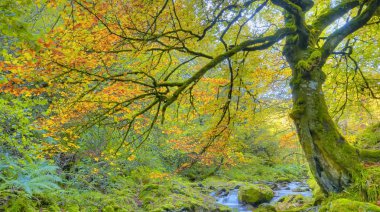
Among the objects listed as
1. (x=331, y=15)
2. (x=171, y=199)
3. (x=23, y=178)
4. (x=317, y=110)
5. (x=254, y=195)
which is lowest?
(x=171, y=199)

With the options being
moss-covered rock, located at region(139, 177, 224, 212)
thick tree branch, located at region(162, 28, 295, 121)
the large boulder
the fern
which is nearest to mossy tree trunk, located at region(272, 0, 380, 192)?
thick tree branch, located at region(162, 28, 295, 121)

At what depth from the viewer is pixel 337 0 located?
6.20 meters

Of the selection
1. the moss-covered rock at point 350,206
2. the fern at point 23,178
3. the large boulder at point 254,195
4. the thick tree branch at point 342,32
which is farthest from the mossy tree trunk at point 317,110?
the large boulder at point 254,195

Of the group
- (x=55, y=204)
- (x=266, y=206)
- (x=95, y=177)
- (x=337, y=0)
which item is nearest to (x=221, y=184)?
(x=266, y=206)

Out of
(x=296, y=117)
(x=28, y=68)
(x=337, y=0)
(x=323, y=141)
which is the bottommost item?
(x=323, y=141)

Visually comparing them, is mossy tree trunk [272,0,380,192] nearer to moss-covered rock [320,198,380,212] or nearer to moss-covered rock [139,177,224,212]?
moss-covered rock [320,198,380,212]

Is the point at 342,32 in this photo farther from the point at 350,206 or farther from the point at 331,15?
the point at 350,206

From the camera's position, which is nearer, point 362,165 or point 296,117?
point 362,165

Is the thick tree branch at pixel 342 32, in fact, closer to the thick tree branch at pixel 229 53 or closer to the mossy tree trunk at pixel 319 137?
the mossy tree trunk at pixel 319 137

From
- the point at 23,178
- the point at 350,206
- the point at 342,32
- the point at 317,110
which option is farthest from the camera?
the point at 23,178

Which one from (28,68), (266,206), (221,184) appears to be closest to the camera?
(28,68)

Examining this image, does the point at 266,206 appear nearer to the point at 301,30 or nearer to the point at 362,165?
the point at 362,165

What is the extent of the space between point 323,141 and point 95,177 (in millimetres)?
6659

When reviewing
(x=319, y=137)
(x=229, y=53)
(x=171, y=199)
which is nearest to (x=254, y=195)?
(x=171, y=199)
